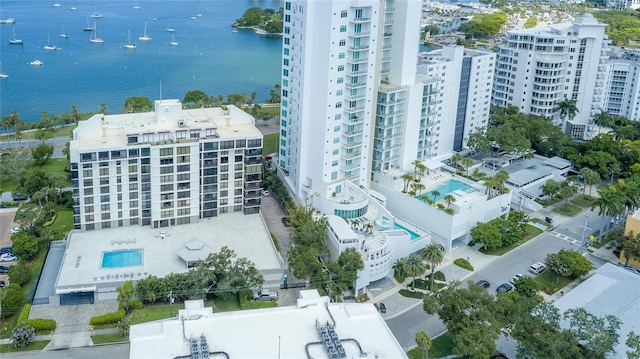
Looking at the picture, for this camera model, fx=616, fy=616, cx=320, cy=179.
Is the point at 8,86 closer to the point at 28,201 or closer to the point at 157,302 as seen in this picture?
the point at 28,201

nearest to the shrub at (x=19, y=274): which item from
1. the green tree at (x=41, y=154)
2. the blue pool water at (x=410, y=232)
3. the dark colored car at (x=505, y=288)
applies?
the green tree at (x=41, y=154)

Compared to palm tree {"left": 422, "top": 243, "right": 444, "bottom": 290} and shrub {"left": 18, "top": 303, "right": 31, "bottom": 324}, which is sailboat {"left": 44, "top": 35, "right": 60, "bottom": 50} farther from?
palm tree {"left": 422, "top": 243, "right": 444, "bottom": 290}

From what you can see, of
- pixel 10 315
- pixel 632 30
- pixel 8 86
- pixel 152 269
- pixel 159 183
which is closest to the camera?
pixel 10 315

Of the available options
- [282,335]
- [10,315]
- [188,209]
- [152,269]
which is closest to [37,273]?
[10,315]

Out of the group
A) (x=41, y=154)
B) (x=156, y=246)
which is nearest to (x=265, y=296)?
(x=156, y=246)

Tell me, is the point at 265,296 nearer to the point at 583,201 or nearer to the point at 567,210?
the point at 567,210

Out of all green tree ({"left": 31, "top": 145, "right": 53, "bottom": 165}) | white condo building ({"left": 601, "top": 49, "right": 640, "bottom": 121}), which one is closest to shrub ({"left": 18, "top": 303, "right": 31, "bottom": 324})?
green tree ({"left": 31, "top": 145, "right": 53, "bottom": 165})

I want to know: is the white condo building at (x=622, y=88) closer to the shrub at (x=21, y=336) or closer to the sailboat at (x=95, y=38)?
the shrub at (x=21, y=336)
